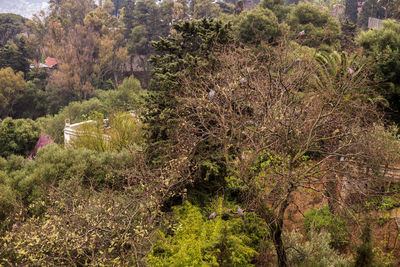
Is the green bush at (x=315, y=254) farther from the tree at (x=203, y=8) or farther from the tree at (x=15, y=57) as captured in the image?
the tree at (x=15, y=57)

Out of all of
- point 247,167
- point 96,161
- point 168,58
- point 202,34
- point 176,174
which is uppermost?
point 202,34

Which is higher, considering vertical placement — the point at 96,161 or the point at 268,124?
the point at 268,124

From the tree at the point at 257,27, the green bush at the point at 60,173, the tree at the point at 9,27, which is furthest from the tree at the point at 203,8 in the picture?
the green bush at the point at 60,173

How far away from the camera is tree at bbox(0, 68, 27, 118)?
28.9 metres

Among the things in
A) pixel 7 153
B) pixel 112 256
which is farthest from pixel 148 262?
pixel 7 153

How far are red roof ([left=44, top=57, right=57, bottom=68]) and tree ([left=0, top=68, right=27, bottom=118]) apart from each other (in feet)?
17.4

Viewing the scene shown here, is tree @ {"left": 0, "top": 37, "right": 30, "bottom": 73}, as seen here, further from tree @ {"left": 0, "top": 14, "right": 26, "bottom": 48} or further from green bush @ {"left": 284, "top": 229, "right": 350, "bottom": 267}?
green bush @ {"left": 284, "top": 229, "right": 350, "bottom": 267}

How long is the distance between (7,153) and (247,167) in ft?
60.4

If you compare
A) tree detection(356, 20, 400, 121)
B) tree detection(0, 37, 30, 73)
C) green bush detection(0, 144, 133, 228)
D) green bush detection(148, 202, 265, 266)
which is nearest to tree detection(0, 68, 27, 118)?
tree detection(0, 37, 30, 73)

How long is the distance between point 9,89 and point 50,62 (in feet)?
29.5

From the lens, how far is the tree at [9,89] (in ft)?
94.9

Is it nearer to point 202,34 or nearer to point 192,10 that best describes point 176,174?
point 202,34

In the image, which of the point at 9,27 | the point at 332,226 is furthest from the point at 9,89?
the point at 332,226

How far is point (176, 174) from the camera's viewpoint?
7156 millimetres
